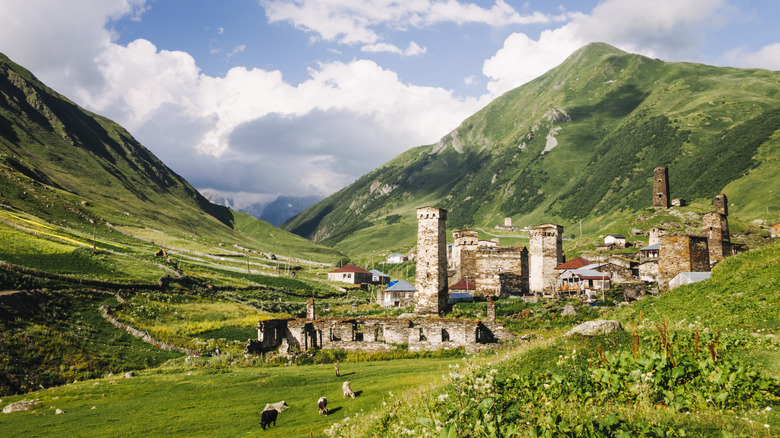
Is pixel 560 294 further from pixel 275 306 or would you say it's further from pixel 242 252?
pixel 242 252

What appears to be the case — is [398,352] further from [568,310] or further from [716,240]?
[716,240]

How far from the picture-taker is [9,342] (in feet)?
93.7

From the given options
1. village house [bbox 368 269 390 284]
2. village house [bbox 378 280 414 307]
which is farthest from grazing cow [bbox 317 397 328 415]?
village house [bbox 368 269 390 284]

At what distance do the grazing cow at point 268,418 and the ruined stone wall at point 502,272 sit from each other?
36621mm

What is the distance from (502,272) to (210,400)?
3673 cm

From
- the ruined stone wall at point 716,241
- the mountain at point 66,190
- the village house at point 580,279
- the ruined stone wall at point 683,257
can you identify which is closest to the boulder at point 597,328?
the ruined stone wall at point 683,257

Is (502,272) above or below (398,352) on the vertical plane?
above

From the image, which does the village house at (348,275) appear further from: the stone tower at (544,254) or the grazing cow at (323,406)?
the grazing cow at (323,406)

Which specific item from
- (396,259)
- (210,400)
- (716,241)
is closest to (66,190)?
(396,259)

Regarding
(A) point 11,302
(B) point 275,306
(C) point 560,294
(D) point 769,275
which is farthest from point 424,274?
(B) point 275,306

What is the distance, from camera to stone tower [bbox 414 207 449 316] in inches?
1540

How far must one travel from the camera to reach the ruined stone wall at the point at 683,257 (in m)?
36.1

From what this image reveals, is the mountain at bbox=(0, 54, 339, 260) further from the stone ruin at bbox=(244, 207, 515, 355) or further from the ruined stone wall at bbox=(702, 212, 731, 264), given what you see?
the ruined stone wall at bbox=(702, 212, 731, 264)

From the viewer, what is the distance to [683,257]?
36250 millimetres
